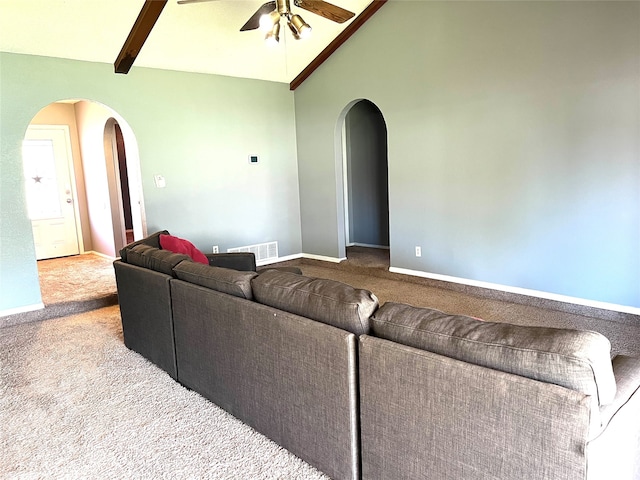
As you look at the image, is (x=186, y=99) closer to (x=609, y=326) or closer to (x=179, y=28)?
(x=179, y=28)

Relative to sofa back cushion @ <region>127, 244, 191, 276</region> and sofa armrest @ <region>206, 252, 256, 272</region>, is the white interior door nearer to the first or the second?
sofa armrest @ <region>206, 252, 256, 272</region>

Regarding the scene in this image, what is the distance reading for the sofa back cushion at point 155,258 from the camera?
117 inches

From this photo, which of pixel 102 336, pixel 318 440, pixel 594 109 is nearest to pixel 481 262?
pixel 594 109

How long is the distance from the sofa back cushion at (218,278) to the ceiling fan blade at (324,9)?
2.35 m

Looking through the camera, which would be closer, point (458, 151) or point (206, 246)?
point (458, 151)

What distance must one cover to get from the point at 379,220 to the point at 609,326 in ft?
13.0

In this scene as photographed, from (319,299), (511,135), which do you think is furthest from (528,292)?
(319,299)

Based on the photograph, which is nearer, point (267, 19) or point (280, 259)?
point (267, 19)

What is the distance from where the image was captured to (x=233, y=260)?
4.23 m

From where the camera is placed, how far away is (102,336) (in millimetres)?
3855

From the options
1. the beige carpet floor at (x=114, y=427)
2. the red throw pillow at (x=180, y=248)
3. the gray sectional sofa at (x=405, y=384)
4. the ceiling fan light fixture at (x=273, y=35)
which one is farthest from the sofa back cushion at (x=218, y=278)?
the ceiling fan light fixture at (x=273, y=35)

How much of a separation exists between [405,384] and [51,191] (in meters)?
7.31

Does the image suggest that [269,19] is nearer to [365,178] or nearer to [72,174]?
[365,178]

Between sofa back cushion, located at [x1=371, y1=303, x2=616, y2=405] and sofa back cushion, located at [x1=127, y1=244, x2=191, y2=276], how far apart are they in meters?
1.70
